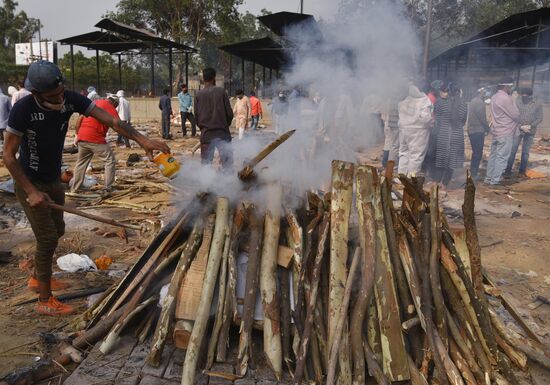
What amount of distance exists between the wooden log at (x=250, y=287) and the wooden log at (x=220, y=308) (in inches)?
5.9

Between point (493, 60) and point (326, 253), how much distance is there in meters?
14.0

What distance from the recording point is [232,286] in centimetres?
302

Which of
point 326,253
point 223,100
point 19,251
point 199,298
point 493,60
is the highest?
point 493,60

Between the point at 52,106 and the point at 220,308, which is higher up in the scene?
the point at 52,106

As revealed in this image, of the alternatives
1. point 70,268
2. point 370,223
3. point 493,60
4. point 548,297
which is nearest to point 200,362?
point 370,223

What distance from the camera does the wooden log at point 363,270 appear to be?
2.69 metres

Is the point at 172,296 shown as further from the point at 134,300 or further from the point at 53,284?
the point at 53,284

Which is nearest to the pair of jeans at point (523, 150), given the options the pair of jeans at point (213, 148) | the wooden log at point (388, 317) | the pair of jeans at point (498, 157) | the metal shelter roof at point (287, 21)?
the pair of jeans at point (498, 157)

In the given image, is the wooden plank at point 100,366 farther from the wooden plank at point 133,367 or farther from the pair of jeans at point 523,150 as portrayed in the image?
the pair of jeans at point 523,150

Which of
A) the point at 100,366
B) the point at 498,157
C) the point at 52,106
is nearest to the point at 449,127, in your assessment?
the point at 498,157

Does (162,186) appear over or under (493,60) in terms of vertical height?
under

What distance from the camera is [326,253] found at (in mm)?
3121

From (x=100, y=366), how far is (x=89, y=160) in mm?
5403

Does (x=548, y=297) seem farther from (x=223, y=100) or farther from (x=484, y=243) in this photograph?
(x=223, y=100)
